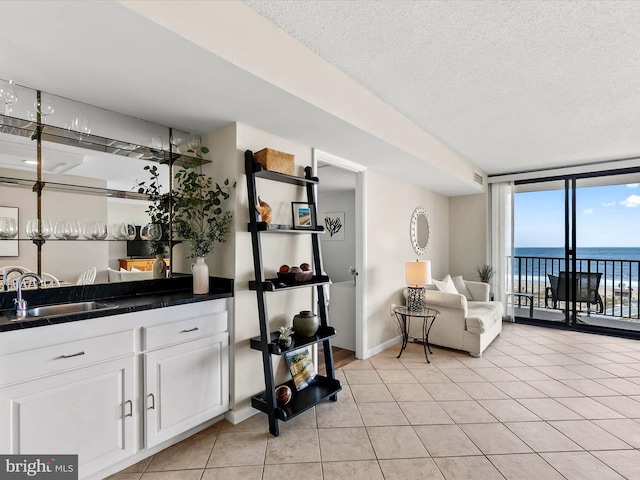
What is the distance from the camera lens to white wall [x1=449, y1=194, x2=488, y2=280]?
5.51 metres

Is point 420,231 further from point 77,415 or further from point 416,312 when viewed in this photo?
point 77,415

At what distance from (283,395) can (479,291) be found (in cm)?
363

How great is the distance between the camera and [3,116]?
1789mm

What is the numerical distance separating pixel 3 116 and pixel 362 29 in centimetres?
206

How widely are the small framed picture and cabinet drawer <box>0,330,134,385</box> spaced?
1.44 meters

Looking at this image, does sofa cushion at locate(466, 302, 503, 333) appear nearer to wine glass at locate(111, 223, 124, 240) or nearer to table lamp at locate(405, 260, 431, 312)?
table lamp at locate(405, 260, 431, 312)

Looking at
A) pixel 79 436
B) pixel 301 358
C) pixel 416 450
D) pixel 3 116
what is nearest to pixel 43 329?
pixel 79 436

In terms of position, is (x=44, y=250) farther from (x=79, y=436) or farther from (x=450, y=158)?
(x=450, y=158)

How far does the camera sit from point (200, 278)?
2.28m

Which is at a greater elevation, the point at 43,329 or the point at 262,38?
the point at 262,38

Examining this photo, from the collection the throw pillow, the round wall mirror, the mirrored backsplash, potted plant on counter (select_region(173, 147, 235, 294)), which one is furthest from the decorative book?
the throw pillow

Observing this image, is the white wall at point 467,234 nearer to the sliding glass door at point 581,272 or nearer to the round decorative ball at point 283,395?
the sliding glass door at point 581,272

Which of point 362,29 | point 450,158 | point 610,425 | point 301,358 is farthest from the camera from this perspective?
point 450,158

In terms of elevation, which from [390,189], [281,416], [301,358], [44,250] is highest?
[390,189]
